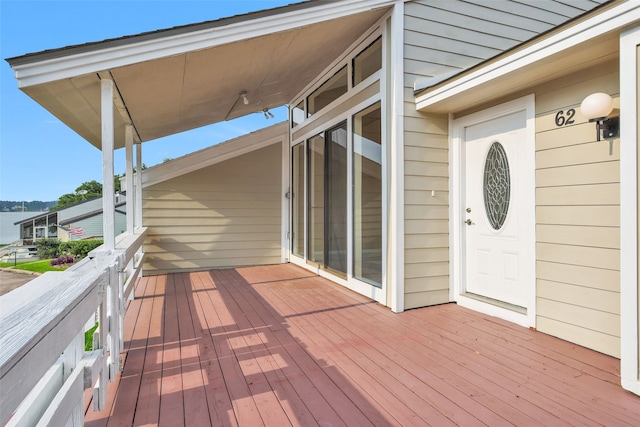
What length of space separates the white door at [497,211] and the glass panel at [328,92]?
5.86 ft

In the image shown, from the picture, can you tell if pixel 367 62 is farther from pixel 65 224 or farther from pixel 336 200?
pixel 65 224

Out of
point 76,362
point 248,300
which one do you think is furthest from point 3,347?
point 248,300

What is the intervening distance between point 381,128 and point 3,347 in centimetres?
364

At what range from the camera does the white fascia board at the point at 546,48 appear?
2078mm

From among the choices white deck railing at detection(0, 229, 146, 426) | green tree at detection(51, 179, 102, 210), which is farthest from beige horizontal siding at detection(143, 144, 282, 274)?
green tree at detection(51, 179, 102, 210)

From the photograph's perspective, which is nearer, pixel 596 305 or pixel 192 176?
pixel 596 305

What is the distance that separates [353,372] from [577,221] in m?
2.11

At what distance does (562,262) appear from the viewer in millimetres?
2867

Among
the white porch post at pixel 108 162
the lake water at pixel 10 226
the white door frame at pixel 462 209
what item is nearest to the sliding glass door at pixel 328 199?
the white door frame at pixel 462 209

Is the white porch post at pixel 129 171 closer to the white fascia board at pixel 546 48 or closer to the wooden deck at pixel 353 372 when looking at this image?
the wooden deck at pixel 353 372

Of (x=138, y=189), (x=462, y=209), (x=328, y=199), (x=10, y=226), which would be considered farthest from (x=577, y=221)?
(x=10, y=226)

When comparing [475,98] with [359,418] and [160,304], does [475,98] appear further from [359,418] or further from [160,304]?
[160,304]

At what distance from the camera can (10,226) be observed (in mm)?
14477

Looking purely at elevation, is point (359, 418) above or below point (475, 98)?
below
